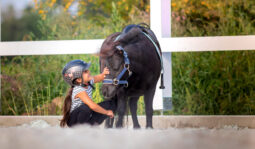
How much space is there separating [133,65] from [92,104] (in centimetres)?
38

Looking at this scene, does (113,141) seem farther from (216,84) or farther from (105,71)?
(216,84)

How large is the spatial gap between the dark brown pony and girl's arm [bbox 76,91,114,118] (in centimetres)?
9

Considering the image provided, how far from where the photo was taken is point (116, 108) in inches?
101

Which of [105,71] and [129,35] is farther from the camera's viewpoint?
[129,35]

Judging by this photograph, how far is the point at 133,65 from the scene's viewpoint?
2.44m

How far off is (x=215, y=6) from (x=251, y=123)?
3024 mm

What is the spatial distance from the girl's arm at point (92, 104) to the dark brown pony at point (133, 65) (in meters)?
0.09

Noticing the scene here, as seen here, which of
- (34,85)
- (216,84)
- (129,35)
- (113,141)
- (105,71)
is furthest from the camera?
(34,85)

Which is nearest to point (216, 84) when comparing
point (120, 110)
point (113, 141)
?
point (120, 110)

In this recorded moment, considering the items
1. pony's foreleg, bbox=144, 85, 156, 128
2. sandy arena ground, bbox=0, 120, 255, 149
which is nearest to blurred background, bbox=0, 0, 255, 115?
pony's foreleg, bbox=144, 85, 156, 128

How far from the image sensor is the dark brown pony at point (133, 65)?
229 centimetres

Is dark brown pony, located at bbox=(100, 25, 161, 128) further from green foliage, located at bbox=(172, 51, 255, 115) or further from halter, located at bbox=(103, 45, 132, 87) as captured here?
green foliage, located at bbox=(172, 51, 255, 115)

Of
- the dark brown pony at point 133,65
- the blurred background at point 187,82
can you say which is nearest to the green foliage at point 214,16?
the blurred background at point 187,82

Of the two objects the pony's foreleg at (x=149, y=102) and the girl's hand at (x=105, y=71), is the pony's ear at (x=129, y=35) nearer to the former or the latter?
the girl's hand at (x=105, y=71)
